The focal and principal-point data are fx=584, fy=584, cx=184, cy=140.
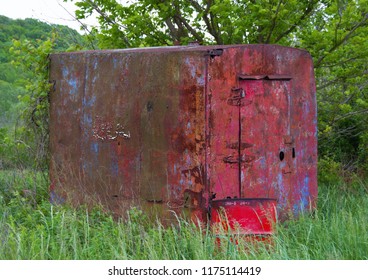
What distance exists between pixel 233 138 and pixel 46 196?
2.69 m

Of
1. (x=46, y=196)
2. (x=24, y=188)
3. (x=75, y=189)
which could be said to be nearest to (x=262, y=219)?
(x=75, y=189)

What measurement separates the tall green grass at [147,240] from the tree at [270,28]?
241 cm

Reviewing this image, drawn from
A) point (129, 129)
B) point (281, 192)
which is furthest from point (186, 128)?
point (281, 192)

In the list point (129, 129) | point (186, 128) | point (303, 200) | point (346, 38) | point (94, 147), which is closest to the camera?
point (186, 128)

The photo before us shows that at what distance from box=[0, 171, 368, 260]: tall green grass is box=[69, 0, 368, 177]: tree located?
7.90 feet

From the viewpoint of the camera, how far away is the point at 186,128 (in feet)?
20.4

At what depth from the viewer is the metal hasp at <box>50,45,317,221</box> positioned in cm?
621

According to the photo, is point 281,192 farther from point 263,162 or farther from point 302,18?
A: point 302,18

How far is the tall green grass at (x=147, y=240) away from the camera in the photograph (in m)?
4.93

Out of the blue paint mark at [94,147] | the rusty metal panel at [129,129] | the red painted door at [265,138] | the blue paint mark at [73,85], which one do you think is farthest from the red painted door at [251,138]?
the blue paint mark at [73,85]

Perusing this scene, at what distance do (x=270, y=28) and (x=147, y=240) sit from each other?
376 centimetres

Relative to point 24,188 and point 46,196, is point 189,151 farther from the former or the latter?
point 24,188

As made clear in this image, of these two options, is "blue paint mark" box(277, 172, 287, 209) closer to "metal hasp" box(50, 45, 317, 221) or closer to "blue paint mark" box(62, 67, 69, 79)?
"metal hasp" box(50, 45, 317, 221)

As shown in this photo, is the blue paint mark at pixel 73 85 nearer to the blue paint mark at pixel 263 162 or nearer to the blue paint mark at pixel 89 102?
the blue paint mark at pixel 89 102
